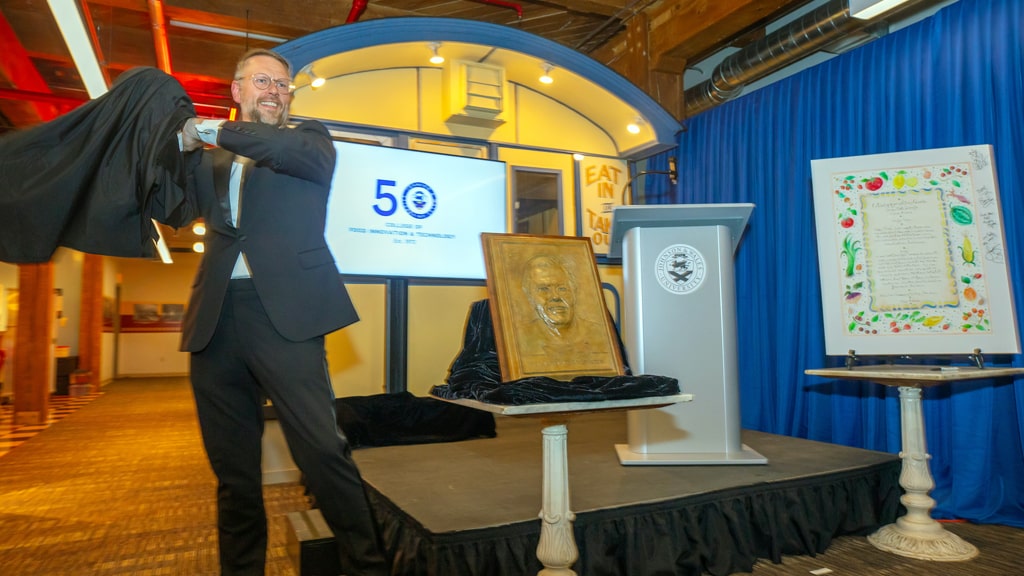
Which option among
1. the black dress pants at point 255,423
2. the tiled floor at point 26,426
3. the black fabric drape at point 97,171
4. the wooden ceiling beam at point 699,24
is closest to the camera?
the black fabric drape at point 97,171

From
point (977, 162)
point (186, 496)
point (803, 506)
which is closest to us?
point (803, 506)

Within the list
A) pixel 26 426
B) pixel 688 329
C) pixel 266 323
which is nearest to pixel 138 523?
pixel 266 323

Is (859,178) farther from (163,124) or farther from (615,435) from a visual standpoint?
(163,124)

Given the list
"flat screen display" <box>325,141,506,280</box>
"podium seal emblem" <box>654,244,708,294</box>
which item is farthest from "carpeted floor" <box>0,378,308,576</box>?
"podium seal emblem" <box>654,244,708,294</box>

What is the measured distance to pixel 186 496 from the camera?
3.50 metres

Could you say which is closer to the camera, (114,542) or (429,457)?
(114,542)

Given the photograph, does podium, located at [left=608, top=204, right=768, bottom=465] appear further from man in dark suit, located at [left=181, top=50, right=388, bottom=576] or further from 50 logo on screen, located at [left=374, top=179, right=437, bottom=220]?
50 logo on screen, located at [left=374, top=179, right=437, bottom=220]

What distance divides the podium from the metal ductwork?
1952 millimetres

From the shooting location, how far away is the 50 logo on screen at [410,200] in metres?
4.29

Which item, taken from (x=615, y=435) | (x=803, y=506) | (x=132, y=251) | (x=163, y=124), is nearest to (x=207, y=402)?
(x=132, y=251)

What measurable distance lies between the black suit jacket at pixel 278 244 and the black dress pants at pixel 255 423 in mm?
46

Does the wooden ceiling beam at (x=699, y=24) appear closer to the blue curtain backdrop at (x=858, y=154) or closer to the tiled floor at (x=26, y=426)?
the blue curtain backdrop at (x=858, y=154)

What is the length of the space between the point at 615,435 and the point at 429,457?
3.61ft

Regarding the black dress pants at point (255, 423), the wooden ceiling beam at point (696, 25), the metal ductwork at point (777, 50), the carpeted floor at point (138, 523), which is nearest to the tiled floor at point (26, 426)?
the carpeted floor at point (138, 523)
